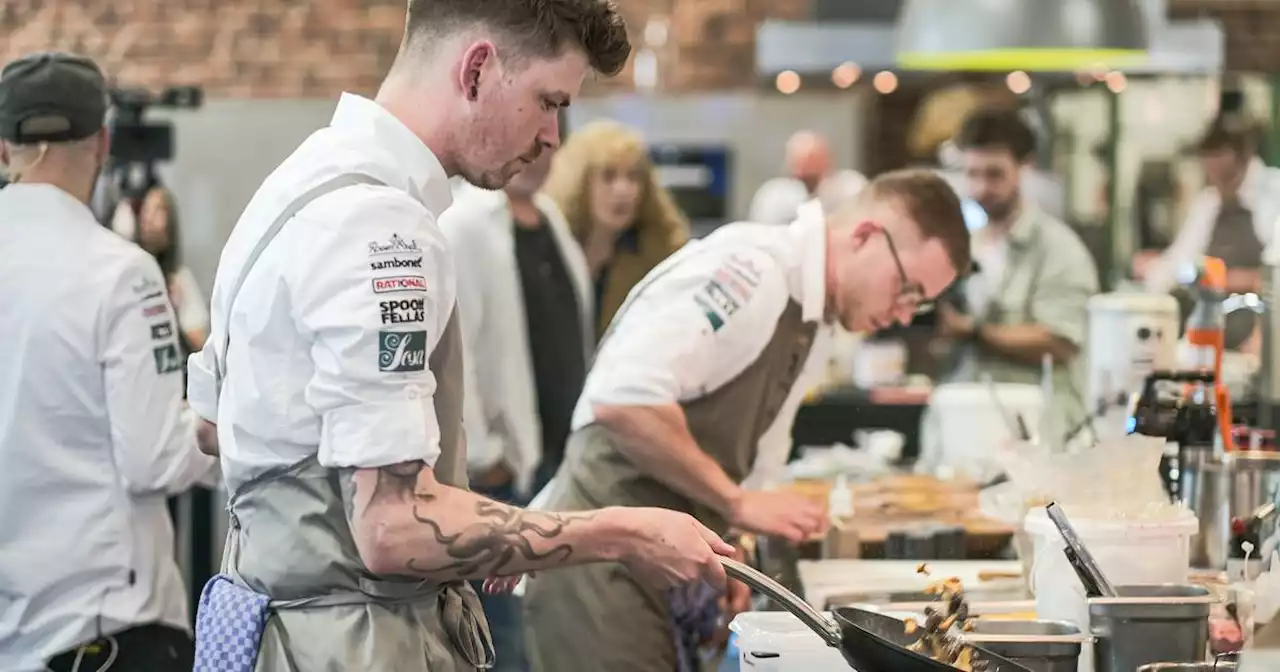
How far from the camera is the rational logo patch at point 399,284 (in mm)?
1815

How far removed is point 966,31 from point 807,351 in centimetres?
144

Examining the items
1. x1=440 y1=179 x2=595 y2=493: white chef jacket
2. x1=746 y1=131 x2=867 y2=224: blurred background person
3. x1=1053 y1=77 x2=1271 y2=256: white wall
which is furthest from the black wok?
x1=1053 y1=77 x2=1271 y2=256: white wall

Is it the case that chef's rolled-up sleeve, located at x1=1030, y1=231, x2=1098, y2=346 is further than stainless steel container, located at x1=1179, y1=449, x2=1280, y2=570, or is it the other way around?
chef's rolled-up sleeve, located at x1=1030, y1=231, x2=1098, y2=346

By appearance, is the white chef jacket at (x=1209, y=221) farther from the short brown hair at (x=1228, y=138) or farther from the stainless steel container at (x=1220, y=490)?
the stainless steel container at (x=1220, y=490)

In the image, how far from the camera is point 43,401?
2760 millimetres

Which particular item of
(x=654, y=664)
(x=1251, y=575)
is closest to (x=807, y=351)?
(x=654, y=664)

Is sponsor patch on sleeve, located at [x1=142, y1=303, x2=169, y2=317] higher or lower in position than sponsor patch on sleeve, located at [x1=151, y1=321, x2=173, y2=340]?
higher

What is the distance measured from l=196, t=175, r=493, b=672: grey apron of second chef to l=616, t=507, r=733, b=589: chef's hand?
215mm

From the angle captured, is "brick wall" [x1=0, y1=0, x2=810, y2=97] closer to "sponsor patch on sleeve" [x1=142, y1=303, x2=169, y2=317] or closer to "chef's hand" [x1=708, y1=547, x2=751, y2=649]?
"chef's hand" [x1=708, y1=547, x2=751, y2=649]

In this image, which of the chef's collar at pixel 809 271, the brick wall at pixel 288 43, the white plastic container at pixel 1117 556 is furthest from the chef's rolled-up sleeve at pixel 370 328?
the brick wall at pixel 288 43

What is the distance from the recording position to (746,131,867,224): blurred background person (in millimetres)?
7406

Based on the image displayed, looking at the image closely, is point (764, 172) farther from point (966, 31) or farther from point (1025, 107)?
point (966, 31)

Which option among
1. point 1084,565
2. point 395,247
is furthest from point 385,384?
point 1084,565

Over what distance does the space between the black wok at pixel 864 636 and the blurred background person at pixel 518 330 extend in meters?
2.65
